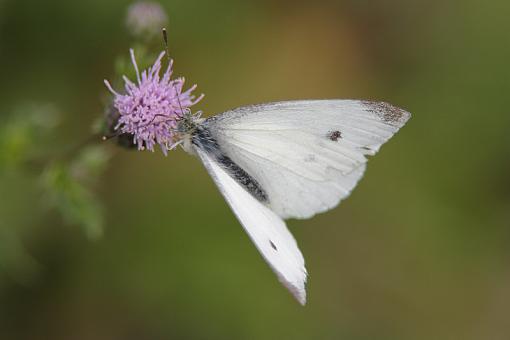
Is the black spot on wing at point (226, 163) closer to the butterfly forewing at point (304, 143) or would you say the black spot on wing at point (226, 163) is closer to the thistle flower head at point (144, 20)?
the butterfly forewing at point (304, 143)

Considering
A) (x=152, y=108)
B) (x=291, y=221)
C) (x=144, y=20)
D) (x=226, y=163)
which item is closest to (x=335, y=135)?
(x=226, y=163)

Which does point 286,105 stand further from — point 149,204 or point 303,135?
point 149,204

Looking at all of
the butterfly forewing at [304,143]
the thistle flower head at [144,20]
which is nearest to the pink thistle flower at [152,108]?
the butterfly forewing at [304,143]

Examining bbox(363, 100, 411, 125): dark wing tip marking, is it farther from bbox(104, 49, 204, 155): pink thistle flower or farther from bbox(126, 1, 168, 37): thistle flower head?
bbox(126, 1, 168, 37): thistle flower head

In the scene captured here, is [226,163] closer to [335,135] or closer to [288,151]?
[288,151]

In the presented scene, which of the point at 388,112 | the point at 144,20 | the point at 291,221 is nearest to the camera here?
the point at 388,112

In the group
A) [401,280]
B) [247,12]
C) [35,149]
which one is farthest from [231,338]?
[247,12]

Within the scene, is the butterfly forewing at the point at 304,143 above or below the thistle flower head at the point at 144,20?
below
